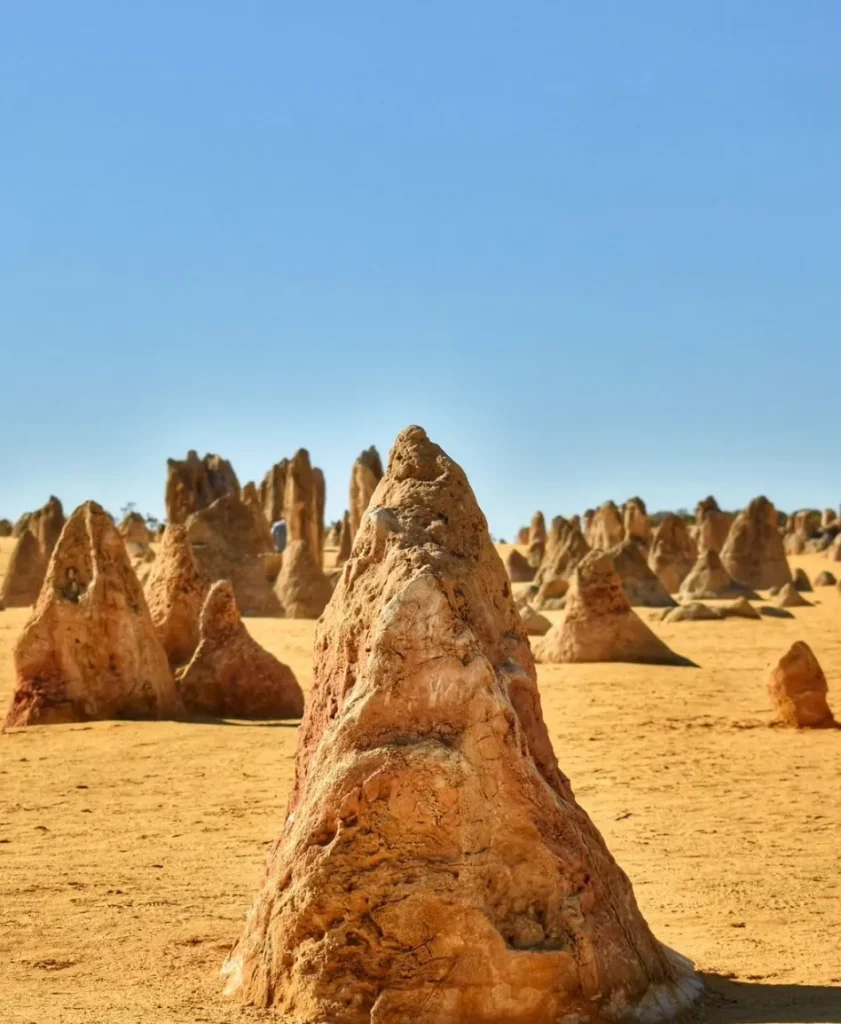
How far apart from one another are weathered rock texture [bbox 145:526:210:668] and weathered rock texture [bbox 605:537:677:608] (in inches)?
523

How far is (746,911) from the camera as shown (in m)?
6.19

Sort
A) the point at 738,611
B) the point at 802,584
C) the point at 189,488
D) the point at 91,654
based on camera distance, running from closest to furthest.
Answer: the point at 91,654 < the point at 738,611 < the point at 802,584 < the point at 189,488

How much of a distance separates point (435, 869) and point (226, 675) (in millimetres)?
8340

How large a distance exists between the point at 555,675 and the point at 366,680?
38.7ft

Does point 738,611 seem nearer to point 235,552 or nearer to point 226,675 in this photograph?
point 235,552

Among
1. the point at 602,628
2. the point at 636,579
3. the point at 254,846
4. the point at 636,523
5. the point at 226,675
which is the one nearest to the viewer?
the point at 254,846

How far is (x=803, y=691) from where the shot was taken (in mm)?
12070

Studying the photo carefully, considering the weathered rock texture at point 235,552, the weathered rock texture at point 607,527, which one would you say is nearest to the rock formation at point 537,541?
the weathered rock texture at point 607,527

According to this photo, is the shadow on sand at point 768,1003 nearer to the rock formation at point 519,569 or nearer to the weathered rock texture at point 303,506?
the weathered rock texture at point 303,506

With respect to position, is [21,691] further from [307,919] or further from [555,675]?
[307,919]

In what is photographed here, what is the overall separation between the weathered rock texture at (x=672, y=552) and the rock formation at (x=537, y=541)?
5.68 meters

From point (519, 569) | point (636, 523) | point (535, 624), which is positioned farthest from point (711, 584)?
point (636, 523)

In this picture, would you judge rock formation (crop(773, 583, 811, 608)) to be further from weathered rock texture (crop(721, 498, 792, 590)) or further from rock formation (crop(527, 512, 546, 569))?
rock formation (crop(527, 512, 546, 569))

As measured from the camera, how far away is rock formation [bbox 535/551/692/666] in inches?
672
